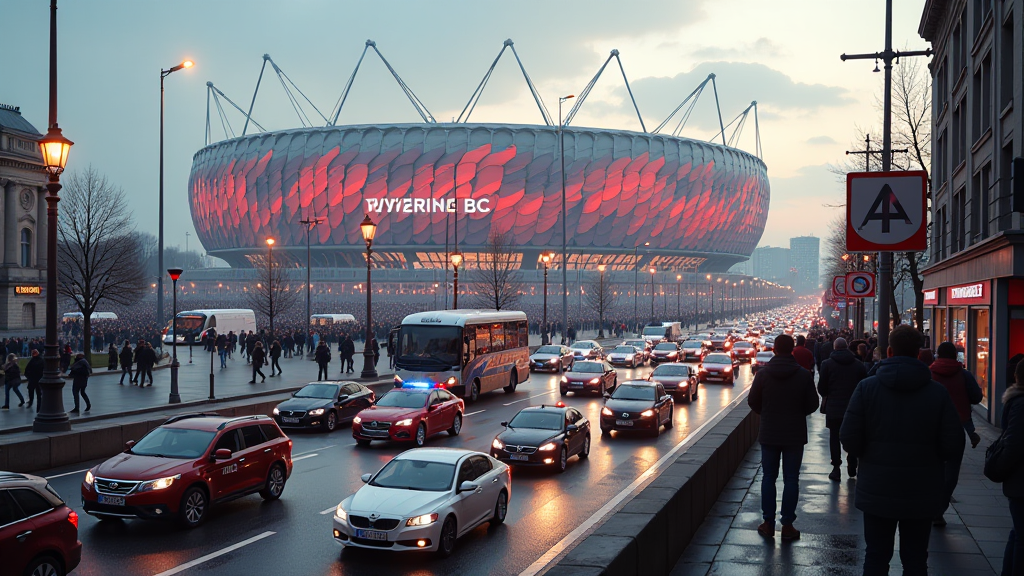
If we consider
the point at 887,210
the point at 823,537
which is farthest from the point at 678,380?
the point at 823,537

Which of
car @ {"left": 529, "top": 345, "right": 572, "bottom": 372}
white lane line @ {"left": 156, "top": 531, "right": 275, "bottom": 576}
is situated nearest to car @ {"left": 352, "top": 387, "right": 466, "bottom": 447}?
white lane line @ {"left": 156, "top": 531, "right": 275, "bottom": 576}

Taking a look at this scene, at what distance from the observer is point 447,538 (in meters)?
10.8

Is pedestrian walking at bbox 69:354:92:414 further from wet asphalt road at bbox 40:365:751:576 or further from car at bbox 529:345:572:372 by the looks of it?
car at bbox 529:345:572:372

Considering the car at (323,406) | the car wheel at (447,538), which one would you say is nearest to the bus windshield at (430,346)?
the car at (323,406)

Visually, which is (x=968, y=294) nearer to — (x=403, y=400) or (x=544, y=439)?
(x=544, y=439)

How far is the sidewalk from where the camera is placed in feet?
25.9

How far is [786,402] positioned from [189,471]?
821 cm

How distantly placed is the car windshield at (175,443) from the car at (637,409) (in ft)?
36.2

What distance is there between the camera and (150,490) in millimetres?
11789

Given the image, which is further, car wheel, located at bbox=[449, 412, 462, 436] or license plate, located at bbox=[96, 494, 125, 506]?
car wheel, located at bbox=[449, 412, 462, 436]

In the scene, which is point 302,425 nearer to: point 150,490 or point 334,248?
point 150,490

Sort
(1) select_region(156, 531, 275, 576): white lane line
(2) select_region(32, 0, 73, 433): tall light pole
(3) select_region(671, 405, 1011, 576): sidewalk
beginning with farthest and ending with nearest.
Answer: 1. (2) select_region(32, 0, 73, 433): tall light pole
2. (1) select_region(156, 531, 275, 576): white lane line
3. (3) select_region(671, 405, 1011, 576): sidewalk

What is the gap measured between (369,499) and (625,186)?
121603 mm

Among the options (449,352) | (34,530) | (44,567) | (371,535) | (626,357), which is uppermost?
(449,352)
